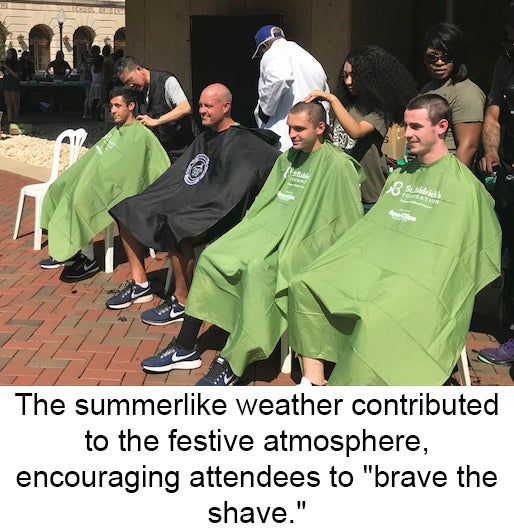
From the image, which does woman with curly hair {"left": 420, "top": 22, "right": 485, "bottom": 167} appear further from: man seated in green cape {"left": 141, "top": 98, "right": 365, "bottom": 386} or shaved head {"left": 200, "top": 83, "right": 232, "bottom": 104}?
shaved head {"left": 200, "top": 83, "right": 232, "bottom": 104}

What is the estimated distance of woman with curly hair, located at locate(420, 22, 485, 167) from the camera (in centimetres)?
458

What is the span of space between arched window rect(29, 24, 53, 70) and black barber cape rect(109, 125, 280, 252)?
137 ft

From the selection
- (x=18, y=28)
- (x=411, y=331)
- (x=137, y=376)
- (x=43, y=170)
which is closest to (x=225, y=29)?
(x=43, y=170)

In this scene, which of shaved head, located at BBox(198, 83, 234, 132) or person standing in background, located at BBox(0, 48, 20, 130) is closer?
shaved head, located at BBox(198, 83, 234, 132)

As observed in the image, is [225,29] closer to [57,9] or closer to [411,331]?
[411,331]

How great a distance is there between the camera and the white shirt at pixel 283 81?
5.42 metres

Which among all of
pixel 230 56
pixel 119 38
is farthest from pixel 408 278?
pixel 119 38

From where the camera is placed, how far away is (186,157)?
5316mm

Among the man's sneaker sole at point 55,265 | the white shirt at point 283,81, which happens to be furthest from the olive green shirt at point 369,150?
the man's sneaker sole at point 55,265

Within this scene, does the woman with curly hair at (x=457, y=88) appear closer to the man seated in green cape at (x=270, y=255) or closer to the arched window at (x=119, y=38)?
the man seated in green cape at (x=270, y=255)

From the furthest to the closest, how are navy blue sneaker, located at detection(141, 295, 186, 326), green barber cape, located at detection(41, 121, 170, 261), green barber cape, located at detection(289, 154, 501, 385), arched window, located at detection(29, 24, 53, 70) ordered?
arched window, located at detection(29, 24, 53, 70)
green barber cape, located at detection(41, 121, 170, 261)
navy blue sneaker, located at detection(141, 295, 186, 326)
green barber cape, located at detection(289, 154, 501, 385)

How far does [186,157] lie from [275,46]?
96 centimetres

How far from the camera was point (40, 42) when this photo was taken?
44.8m

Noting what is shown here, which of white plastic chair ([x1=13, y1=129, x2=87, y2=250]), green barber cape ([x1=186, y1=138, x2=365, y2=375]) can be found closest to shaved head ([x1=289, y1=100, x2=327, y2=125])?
green barber cape ([x1=186, y1=138, x2=365, y2=375])
